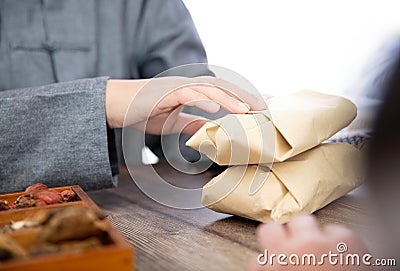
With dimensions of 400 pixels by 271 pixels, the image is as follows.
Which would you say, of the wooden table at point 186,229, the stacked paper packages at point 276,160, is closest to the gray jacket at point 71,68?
the wooden table at point 186,229

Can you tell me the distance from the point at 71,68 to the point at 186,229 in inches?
26.7

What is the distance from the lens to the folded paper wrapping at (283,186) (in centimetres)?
64

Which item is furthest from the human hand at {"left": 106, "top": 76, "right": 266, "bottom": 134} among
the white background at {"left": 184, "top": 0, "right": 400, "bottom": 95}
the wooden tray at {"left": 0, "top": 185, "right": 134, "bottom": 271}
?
the white background at {"left": 184, "top": 0, "right": 400, "bottom": 95}

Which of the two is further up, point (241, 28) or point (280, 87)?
point (241, 28)

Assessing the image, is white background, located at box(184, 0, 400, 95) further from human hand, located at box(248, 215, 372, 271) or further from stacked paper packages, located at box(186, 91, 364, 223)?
human hand, located at box(248, 215, 372, 271)

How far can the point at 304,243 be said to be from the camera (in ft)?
1.50

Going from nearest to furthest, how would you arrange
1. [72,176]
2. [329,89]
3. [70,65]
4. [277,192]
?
[277,192] → [72,176] → [70,65] → [329,89]

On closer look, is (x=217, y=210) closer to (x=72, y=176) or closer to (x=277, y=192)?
(x=277, y=192)

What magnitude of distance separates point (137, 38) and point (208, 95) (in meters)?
0.62

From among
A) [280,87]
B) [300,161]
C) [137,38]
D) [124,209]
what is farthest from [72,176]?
[280,87]

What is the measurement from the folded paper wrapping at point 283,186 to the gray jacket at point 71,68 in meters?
0.27

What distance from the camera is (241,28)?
186cm

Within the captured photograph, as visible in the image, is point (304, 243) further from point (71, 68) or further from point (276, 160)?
point (71, 68)
